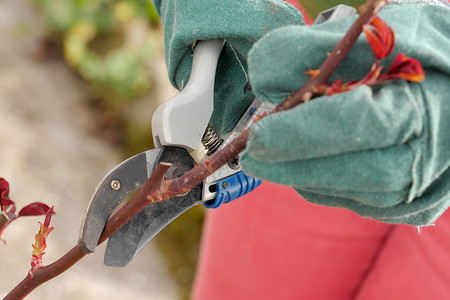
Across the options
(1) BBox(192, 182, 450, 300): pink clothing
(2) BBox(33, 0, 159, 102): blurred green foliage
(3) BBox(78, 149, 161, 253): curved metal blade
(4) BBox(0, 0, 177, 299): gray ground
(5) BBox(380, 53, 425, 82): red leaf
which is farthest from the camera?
(2) BBox(33, 0, 159, 102): blurred green foliage

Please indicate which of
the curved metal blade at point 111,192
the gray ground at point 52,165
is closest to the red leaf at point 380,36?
the curved metal blade at point 111,192

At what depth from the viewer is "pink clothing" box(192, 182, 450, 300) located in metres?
0.81

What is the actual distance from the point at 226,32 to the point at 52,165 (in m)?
1.75

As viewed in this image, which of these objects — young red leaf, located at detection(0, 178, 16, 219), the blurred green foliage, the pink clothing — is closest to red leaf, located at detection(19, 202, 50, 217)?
young red leaf, located at detection(0, 178, 16, 219)

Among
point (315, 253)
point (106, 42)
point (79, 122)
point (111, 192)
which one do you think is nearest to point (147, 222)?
point (111, 192)

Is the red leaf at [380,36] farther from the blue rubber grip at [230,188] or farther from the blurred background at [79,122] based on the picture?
the blurred background at [79,122]

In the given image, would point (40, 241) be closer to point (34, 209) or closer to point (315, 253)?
point (34, 209)

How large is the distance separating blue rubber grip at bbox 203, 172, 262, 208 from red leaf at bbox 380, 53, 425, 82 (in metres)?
0.24

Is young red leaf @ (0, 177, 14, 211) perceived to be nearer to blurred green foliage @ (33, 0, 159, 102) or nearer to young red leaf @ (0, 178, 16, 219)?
young red leaf @ (0, 178, 16, 219)

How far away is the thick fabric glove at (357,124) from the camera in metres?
0.37

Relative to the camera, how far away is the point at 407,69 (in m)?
0.35

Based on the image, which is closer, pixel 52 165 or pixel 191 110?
pixel 191 110

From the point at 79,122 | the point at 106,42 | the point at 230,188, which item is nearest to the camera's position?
the point at 230,188

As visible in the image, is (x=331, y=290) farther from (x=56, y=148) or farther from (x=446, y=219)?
(x=56, y=148)
